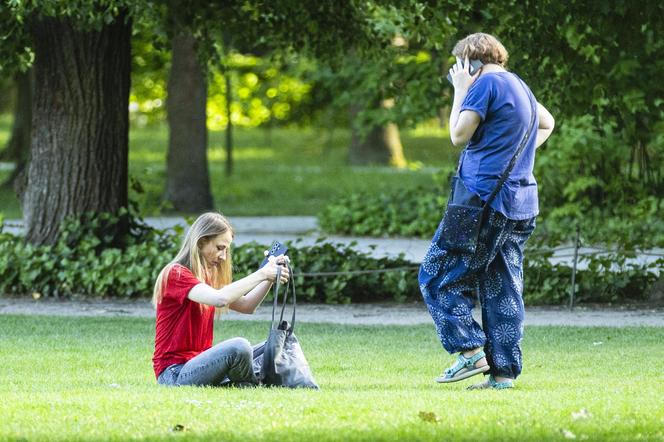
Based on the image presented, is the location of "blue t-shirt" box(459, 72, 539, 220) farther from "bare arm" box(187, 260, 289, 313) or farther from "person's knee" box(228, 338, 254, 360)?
"person's knee" box(228, 338, 254, 360)

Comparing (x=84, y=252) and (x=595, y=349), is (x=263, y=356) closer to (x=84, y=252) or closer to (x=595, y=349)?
(x=595, y=349)

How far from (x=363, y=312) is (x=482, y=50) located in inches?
223

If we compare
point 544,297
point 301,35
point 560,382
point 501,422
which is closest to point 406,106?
point 301,35

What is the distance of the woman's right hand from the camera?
6371 millimetres

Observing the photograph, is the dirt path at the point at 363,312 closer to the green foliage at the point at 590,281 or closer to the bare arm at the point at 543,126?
the green foliage at the point at 590,281

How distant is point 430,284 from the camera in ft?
21.9

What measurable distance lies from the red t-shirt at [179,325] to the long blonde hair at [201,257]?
0.13ft

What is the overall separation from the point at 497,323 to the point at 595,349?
8.82 feet

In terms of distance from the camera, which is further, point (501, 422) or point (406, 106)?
point (406, 106)


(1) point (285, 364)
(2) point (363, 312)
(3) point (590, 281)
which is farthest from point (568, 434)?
(3) point (590, 281)

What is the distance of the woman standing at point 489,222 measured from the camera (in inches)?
253

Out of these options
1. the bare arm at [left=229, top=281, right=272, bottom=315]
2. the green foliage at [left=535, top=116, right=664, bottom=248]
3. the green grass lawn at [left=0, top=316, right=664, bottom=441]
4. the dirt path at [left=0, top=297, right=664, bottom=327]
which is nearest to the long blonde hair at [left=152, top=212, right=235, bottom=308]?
the bare arm at [left=229, top=281, right=272, bottom=315]

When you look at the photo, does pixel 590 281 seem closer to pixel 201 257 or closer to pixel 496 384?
pixel 496 384

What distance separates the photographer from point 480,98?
640 centimetres
